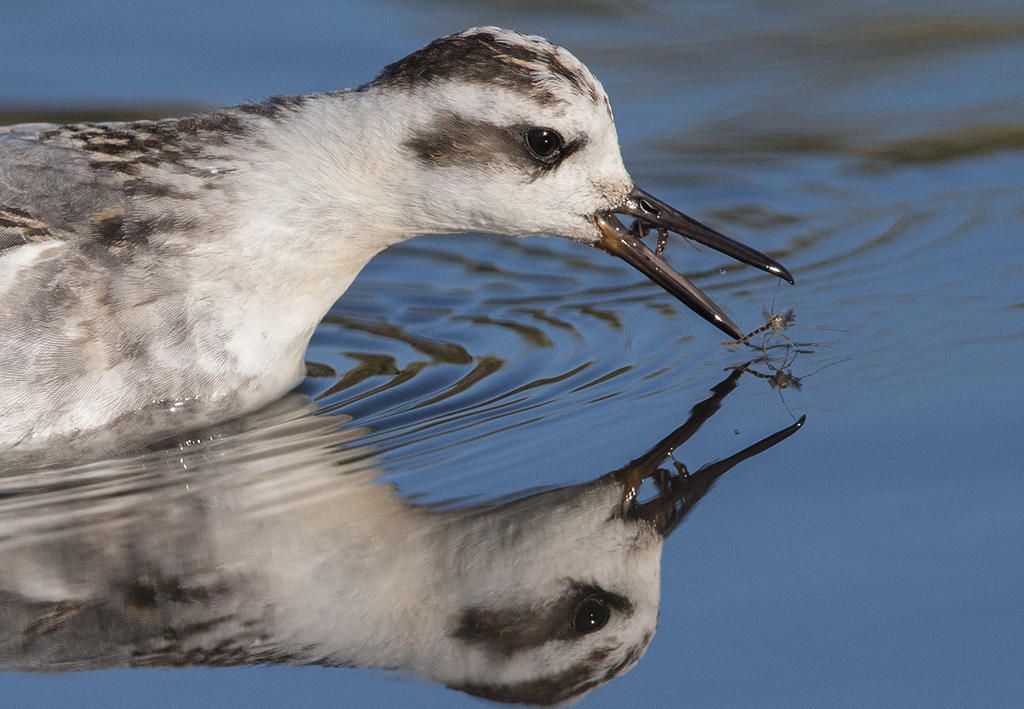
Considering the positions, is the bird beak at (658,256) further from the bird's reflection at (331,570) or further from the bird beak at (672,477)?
the bird's reflection at (331,570)

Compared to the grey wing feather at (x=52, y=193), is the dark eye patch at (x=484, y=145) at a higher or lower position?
higher

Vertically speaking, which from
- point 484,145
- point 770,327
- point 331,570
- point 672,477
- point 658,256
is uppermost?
point 484,145

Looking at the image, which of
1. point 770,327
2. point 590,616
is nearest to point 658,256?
point 770,327

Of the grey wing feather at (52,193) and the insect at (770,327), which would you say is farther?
the insect at (770,327)

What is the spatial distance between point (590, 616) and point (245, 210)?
217 cm

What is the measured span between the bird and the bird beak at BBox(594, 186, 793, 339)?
0.01 metres

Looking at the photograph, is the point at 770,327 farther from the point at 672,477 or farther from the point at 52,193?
the point at 52,193

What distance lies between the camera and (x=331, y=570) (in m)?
5.20

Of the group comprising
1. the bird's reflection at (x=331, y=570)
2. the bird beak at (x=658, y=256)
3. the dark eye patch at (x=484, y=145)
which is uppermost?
the dark eye patch at (x=484, y=145)

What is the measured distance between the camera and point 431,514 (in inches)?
216

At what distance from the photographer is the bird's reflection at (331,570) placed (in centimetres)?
480

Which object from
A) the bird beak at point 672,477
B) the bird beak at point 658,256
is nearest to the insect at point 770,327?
the bird beak at point 658,256

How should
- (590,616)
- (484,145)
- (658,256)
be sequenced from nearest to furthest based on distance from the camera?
(590,616) < (484,145) < (658,256)

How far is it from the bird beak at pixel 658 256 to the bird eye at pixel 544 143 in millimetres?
337
